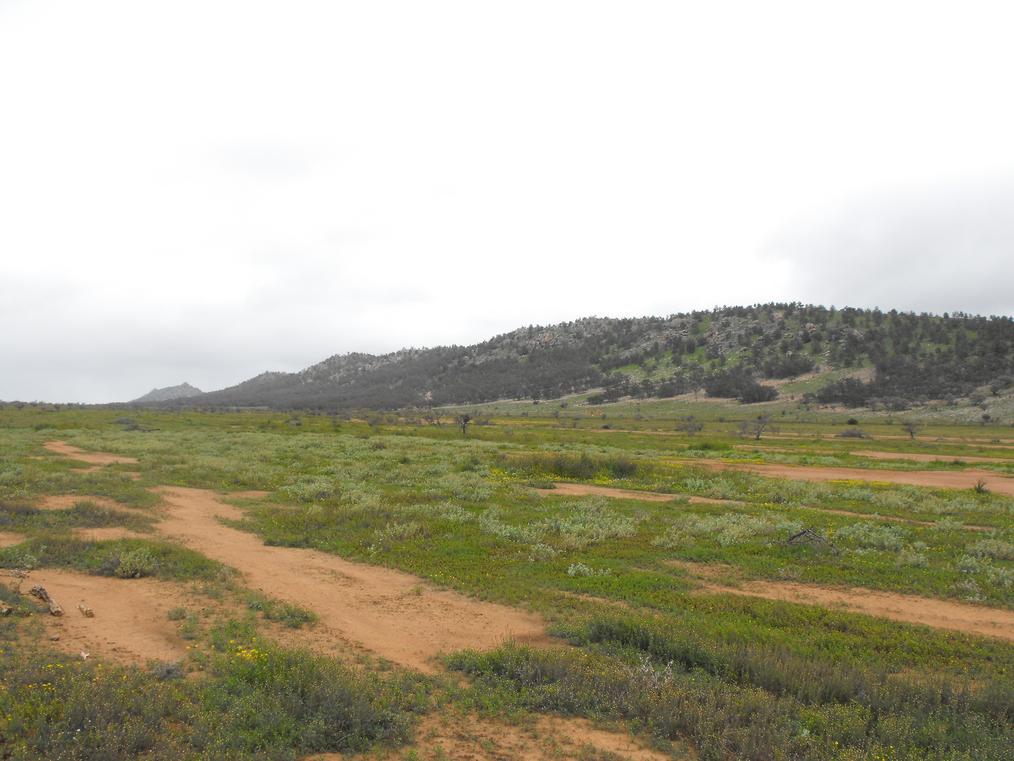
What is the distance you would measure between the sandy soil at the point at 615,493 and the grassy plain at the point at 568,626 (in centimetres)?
76

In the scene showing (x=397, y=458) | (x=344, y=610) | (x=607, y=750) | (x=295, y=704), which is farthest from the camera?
(x=397, y=458)

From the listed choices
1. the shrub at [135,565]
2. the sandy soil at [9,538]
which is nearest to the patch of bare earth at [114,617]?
the shrub at [135,565]

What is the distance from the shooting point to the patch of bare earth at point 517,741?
643cm

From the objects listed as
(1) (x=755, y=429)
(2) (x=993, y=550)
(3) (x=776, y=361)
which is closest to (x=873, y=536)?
(2) (x=993, y=550)

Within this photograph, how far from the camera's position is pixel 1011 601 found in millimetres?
12055

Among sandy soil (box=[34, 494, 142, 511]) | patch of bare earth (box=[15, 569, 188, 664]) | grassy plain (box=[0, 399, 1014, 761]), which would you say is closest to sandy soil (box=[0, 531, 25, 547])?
grassy plain (box=[0, 399, 1014, 761])

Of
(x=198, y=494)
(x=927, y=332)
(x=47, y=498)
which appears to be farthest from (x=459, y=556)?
(x=927, y=332)

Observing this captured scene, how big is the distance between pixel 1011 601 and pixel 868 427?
81.8 metres

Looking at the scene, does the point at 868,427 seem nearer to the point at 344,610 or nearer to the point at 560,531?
the point at 560,531

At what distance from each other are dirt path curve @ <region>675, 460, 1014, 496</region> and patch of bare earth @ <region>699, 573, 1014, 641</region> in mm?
21028

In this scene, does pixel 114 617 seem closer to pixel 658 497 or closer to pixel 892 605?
pixel 892 605

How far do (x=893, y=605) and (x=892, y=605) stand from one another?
22 millimetres

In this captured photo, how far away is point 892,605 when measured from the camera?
1201 centimetres

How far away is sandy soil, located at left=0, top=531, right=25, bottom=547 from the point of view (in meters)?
14.5
